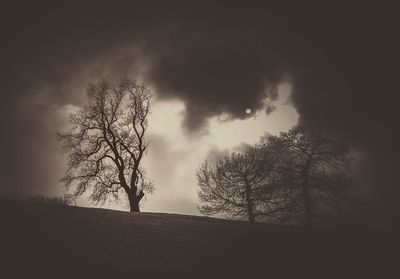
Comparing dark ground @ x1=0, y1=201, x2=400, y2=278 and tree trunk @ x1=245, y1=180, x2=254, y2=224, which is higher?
tree trunk @ x1=245, y1=180, x2=254, y2=224

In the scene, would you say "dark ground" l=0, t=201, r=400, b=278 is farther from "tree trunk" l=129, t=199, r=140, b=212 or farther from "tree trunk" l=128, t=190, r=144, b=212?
"tree trunk" l=128, t=190, r=144, b=212

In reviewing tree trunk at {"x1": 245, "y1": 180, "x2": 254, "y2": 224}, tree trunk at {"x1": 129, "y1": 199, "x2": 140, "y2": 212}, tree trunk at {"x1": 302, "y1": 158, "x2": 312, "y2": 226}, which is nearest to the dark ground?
tree trunk at {"x1": 302, "y1": 158, "x2": 312, "y2": 226}

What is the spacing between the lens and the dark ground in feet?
46.8

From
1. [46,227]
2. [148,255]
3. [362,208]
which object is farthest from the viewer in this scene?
[362,208]

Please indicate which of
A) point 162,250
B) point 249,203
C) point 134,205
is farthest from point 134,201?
point 162,250

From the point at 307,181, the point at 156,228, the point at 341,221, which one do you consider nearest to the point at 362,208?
the point at 341,221

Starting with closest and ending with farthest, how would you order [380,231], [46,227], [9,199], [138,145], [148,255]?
1. [148,255]
2. [46,227]
3. [9,199]
4. [380,231]
5. [138,145]

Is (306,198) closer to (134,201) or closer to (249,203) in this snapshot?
(249,203)

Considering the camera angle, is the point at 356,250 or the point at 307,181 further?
the point at 307,181

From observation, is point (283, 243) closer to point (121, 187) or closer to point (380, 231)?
point (380, 231)

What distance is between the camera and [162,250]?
1820cm

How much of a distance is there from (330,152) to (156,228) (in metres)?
21.3

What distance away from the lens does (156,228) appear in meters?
23.7

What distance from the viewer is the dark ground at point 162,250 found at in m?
14.3
